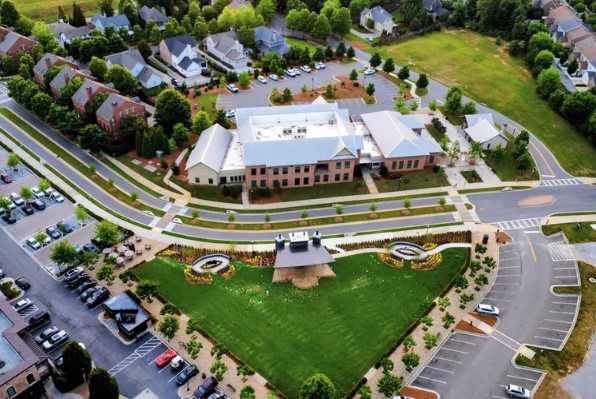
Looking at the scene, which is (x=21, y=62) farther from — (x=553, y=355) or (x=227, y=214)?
(x=553, y=355)

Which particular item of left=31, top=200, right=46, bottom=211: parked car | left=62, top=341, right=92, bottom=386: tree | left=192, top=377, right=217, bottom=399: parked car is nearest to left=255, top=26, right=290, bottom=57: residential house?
left=31, top=200, right=46, bottom=211: parked car

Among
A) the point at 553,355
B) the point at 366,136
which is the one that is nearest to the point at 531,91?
the point at 366,136

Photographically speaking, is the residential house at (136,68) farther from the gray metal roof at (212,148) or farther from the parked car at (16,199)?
the parked car at (16,199)

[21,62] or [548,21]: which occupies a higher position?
[548,21]

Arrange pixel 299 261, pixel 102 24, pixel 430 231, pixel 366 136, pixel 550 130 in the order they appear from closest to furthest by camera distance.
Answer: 1. pixel 299 261
2. pixel 430 231
3. pixel 366 136
4. pixel 550 130
5. pixel 102 24

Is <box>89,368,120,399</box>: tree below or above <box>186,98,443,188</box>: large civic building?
below

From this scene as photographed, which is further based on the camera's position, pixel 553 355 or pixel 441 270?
pixel 441 270

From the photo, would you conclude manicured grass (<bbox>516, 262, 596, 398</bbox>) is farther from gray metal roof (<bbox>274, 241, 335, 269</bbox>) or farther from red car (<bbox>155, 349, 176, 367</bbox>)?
red car (<bbox>155, 349, 176, 367</bbox>)
